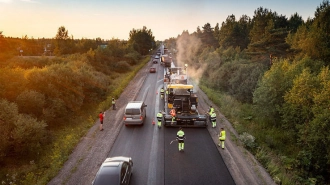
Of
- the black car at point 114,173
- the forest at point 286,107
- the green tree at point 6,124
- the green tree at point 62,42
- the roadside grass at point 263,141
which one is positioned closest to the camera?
the black car at point 114,173

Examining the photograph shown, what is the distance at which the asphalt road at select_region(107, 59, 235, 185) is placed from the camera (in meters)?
12.5

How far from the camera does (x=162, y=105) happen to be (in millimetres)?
27547

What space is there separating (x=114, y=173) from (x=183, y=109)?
11.5 metres

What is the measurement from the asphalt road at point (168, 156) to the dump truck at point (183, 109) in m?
0.62

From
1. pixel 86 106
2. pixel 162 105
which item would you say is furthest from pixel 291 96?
pixel 86 106

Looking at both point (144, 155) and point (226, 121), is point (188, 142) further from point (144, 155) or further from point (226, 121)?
point (226, 121)

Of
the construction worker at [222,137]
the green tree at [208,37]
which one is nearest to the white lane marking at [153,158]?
the construction worker at [222,137]

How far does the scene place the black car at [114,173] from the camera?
34.1 ft

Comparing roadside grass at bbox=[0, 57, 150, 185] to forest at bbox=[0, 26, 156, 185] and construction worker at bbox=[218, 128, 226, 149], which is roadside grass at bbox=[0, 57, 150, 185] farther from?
construction worker at bbox=[218, 128, 226, 149]

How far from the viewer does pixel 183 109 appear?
21.2m

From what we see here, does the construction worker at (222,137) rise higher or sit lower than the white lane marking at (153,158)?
higher

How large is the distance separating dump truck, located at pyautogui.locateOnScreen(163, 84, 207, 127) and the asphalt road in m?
0.62

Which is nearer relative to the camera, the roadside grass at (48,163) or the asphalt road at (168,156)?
the asphalt road at (168,156)

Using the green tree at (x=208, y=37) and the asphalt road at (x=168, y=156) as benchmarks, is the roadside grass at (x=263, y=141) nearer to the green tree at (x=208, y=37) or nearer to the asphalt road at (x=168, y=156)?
the asphalt road at (x=168, y=156)
